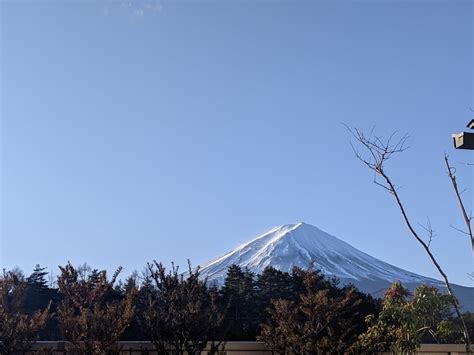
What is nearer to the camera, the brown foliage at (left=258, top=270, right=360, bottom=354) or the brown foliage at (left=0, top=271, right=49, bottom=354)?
the brown foliage at (left=0, top=271, right=49, bottom=354)

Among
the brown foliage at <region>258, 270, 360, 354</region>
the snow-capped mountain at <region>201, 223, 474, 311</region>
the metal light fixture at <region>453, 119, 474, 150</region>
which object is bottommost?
the brown foliage at <region>258, 270, 360, 354</region>

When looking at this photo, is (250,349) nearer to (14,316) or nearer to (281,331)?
(281,331)

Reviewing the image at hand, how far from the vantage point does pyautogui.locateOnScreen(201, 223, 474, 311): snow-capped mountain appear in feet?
206

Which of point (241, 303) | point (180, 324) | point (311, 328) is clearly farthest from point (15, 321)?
point (241, 303)

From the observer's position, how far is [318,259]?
6969 centimetres

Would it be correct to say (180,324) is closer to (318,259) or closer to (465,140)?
(465,140)

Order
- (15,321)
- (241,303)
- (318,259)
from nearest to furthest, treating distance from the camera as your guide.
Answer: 1. (15,321)
2. (241,303)
3. (318,259)

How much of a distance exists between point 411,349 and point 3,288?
270 inches

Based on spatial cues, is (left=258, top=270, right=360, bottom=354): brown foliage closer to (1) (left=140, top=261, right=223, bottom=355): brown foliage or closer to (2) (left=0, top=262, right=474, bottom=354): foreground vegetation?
(2) (left=0, top=262, right=474, bottom=354): foreground vegetation

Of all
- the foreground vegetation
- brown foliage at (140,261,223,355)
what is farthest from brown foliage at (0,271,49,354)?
brown foliage at (140,261,223,355)

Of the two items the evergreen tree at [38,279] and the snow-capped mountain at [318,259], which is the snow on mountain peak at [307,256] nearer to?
the snow-capped mountain at [318,259]

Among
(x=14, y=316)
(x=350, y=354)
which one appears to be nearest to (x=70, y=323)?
(x=14, y=316)

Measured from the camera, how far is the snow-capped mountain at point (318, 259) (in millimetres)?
62719

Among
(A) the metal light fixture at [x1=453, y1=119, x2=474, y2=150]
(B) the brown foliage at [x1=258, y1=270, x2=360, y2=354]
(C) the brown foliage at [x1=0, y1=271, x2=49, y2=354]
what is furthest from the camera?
(B) the brown foliage at [x1=258, y1=270, x2=360, y2=354]
